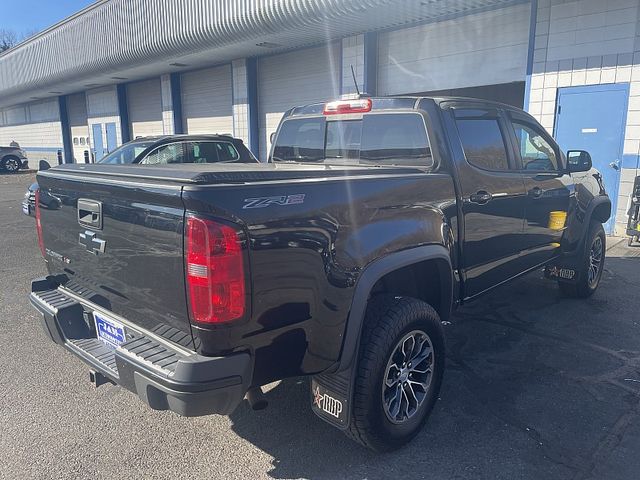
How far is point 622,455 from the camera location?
2746 millimetres

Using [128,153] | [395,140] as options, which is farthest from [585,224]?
[128,153]

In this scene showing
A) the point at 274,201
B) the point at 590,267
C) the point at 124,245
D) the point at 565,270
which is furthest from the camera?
the point at 590,267

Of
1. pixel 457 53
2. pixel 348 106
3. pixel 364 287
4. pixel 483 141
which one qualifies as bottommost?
pixel 364 287

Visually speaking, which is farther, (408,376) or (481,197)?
(481,197)

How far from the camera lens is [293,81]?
14719mm

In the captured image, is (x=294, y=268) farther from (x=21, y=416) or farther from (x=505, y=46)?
(x=505, y=46)

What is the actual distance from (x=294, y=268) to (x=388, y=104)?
1.86 m

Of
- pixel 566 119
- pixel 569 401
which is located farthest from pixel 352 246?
pixel 566 119

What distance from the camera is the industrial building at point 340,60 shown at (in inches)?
340

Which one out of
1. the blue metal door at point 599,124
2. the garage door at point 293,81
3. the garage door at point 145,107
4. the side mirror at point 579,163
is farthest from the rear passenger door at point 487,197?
the garage door at point 145,107

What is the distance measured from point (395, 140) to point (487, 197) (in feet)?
2.55

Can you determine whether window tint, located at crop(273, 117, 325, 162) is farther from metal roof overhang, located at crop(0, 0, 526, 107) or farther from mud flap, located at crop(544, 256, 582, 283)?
metal roof overhang, located at crop(0, 0, 526, 107)

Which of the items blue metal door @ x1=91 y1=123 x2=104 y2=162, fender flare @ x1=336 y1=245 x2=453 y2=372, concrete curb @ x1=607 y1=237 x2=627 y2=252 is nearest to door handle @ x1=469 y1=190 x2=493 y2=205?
fender flare @ x1=336 y1=245 x2=453 y2=372

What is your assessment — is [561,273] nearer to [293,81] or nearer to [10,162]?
[293,81]
